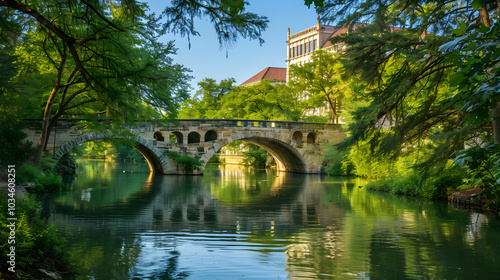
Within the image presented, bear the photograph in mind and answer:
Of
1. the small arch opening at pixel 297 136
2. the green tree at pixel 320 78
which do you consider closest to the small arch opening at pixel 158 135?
the small arch opening at pixel 297 136

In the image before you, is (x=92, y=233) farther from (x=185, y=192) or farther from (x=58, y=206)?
(x=185, y=192)

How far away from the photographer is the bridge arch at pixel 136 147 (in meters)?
25.9

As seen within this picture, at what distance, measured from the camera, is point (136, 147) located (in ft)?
107

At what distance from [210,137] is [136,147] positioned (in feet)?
28.1

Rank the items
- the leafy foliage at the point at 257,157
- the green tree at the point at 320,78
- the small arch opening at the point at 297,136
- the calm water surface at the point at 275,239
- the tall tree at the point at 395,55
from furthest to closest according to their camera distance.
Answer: the leafy foliage at the point at 257,157 → the green tree at the point at 320,78 → the small arch opening at the point at 297,136 → the tall tree at the point at 395,55 → the calm water surface at the point at 275,239

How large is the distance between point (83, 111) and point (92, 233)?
10607 mm

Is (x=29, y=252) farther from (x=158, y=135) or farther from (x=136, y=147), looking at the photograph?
(x=158, y=135)

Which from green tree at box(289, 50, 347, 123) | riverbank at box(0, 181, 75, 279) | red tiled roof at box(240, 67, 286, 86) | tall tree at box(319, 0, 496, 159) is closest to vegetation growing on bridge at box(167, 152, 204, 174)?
green tree at box(289, 50, 347, 123)

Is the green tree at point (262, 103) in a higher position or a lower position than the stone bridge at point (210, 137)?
higher

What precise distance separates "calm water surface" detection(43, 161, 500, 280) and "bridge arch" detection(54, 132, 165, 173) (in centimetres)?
969

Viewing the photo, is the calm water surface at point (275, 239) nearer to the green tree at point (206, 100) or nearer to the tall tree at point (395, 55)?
the tall tree at point (395, 55)

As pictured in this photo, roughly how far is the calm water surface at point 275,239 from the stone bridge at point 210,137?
10049 millimetres

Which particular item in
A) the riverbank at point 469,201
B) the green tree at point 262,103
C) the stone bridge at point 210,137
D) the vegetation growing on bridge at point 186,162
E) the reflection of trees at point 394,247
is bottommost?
the reflection of trees at point 394,247

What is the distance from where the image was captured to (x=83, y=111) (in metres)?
19.1
